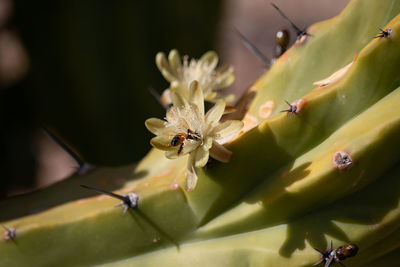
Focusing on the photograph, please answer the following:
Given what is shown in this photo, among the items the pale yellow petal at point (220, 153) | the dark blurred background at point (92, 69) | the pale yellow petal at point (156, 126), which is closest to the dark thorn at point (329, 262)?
the pale yellow petal at point (220, 153)

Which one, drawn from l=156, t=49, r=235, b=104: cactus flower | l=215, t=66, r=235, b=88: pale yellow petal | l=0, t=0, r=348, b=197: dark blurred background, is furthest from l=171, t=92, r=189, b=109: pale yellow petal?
l=0, t=0, r=348, b=197: dark blurred background

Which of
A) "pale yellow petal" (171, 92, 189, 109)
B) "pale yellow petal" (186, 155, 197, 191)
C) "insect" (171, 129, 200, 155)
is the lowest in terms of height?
"pale yellow petal" (186, 155, 197, 191)

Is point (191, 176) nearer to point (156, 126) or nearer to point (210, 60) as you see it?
point (156, 126)

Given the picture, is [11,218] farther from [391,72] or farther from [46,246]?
[391,72]

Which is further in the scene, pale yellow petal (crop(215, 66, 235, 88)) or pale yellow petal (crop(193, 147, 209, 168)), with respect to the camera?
pale yellow petal (crop(215, 66, 235, 88))

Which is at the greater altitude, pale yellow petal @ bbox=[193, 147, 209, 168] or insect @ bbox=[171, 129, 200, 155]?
insect @ bbox=[171, 129, 200, 155]

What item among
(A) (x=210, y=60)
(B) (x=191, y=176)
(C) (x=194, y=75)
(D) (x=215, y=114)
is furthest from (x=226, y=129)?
(A) (x=210, y=60)

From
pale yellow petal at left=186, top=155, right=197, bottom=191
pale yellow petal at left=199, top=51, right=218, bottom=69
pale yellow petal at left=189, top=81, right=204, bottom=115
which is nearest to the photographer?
pale yellow petal at left=186, top=155, right=197, bottom=191

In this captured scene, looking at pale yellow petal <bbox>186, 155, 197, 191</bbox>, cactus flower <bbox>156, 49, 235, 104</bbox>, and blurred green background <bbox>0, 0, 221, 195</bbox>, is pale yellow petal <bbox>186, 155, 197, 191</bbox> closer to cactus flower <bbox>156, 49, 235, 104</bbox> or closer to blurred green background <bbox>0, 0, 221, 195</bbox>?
cactus flower <bbox>156, 49, 235, 104</bbox>
